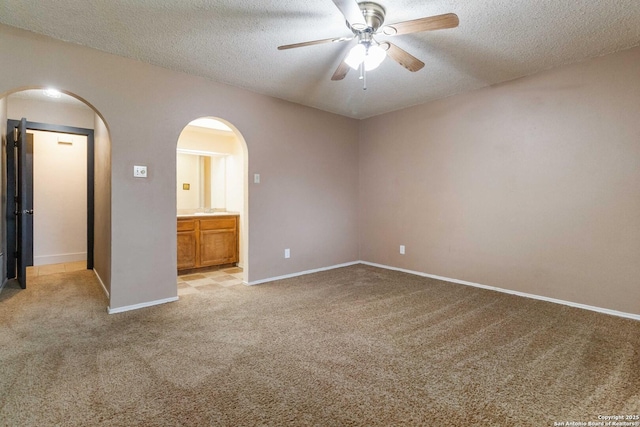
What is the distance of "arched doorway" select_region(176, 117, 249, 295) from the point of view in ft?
14.4

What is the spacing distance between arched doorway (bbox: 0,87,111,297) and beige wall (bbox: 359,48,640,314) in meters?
4.46

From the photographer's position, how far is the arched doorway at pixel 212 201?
438 centimetres

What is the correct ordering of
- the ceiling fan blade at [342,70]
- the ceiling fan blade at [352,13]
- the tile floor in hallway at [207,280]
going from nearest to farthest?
1. the ceiling fan blade at [352,13]
2. the ceiling fan blade at [342,70]
3. the tile floor in hallway at [207,280]

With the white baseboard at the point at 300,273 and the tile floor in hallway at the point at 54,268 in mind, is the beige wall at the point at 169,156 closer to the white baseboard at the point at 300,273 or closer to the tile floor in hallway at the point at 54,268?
the white baseboard at the point at 300,273

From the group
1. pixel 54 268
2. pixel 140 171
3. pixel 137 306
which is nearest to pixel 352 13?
pixel 140 171

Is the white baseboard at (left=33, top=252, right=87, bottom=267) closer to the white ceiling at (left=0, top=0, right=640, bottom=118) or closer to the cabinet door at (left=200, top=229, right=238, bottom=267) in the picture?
the cabinet door at (left=200, top=229, right=238, bottom=267)

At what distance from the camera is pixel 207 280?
4.11 m

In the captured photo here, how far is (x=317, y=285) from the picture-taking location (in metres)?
3.85

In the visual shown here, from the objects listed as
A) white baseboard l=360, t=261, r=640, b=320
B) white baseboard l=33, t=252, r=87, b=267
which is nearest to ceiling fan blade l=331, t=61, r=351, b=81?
white baseboard l=360, t=261, r=640, b=320

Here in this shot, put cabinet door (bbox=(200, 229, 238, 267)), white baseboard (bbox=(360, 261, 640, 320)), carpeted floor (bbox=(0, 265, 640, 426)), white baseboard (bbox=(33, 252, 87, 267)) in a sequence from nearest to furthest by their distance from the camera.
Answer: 1. carpeted floor (bbox=(0, 265, 640, 426))
2. white baseboard (bbox=(360, 261, 640, 320))
3. cabinet door (bbox=(200, 229, 238, 267))
4. white baseboard (bbox=(33, 252, 87, 267))

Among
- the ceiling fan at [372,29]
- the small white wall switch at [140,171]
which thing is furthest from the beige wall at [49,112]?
the ceiling fan at [372,29]

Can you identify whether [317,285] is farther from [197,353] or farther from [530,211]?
[530,211]

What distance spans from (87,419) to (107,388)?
260 mm

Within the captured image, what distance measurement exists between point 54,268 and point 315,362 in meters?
4.93
